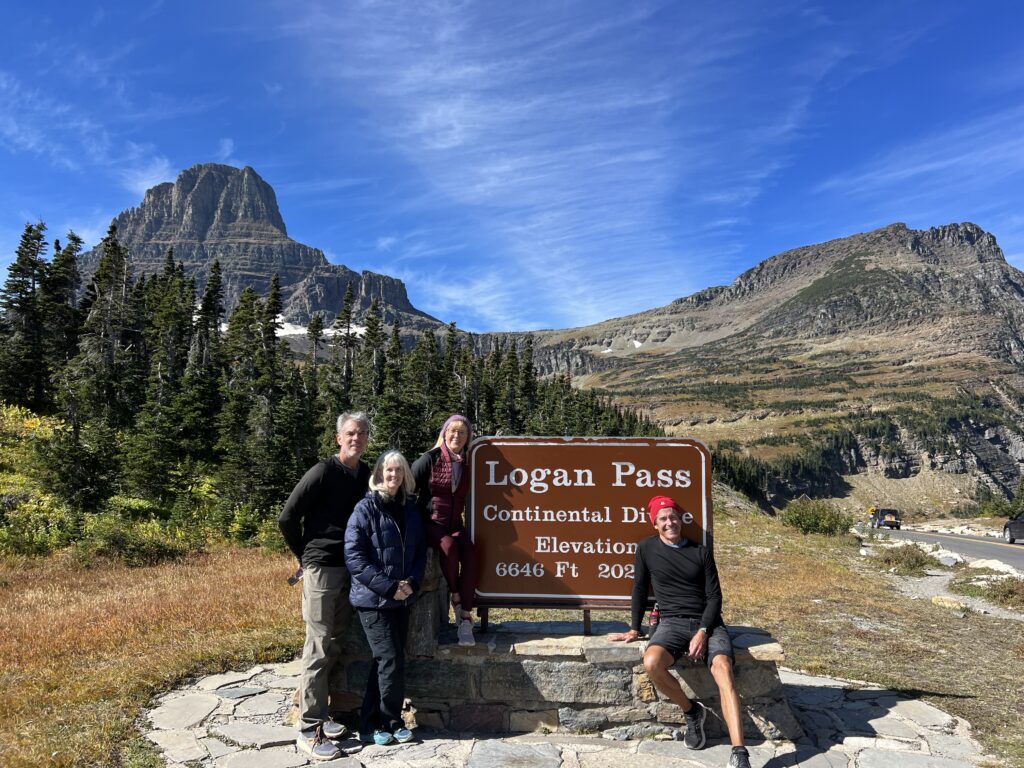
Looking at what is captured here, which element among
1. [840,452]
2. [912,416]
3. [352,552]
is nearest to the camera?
[352,552]

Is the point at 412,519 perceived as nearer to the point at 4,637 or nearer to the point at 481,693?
the point at 481,693

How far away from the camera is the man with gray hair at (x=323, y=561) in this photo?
4715 millimetres

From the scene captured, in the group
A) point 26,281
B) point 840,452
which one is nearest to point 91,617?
point 26,281

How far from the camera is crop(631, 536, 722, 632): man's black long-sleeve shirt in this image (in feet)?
16.1

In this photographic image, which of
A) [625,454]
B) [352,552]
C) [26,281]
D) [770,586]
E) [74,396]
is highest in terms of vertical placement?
[26,281]

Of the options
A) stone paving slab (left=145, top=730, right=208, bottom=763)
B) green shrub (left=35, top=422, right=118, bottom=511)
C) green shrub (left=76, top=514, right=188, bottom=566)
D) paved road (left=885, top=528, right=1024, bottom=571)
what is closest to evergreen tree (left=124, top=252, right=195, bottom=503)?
green shrub (left=35, top=422, right=118, bottom=511)

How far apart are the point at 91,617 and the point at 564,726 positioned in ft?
20.7

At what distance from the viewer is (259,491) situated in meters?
18.6

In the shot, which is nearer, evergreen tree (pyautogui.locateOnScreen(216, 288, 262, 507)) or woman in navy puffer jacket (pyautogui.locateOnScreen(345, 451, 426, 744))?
woman in navy puffer jacket (pyautogui.locateOnScreen(345, 451, 426, 744))

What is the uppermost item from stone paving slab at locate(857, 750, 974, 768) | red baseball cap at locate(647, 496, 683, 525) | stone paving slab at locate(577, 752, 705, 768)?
red baseball cap at locate(647, 496, 683, 525)

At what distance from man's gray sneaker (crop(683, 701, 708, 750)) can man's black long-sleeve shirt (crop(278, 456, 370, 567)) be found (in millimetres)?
2936

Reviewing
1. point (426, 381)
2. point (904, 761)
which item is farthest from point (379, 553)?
point (426, 381)

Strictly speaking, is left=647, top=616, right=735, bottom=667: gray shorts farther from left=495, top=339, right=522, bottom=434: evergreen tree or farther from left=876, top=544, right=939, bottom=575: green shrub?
left=495, top=339, right=522, bottom=434: evergreen tree

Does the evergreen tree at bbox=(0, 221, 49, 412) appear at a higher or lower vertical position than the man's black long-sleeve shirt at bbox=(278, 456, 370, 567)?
higher
